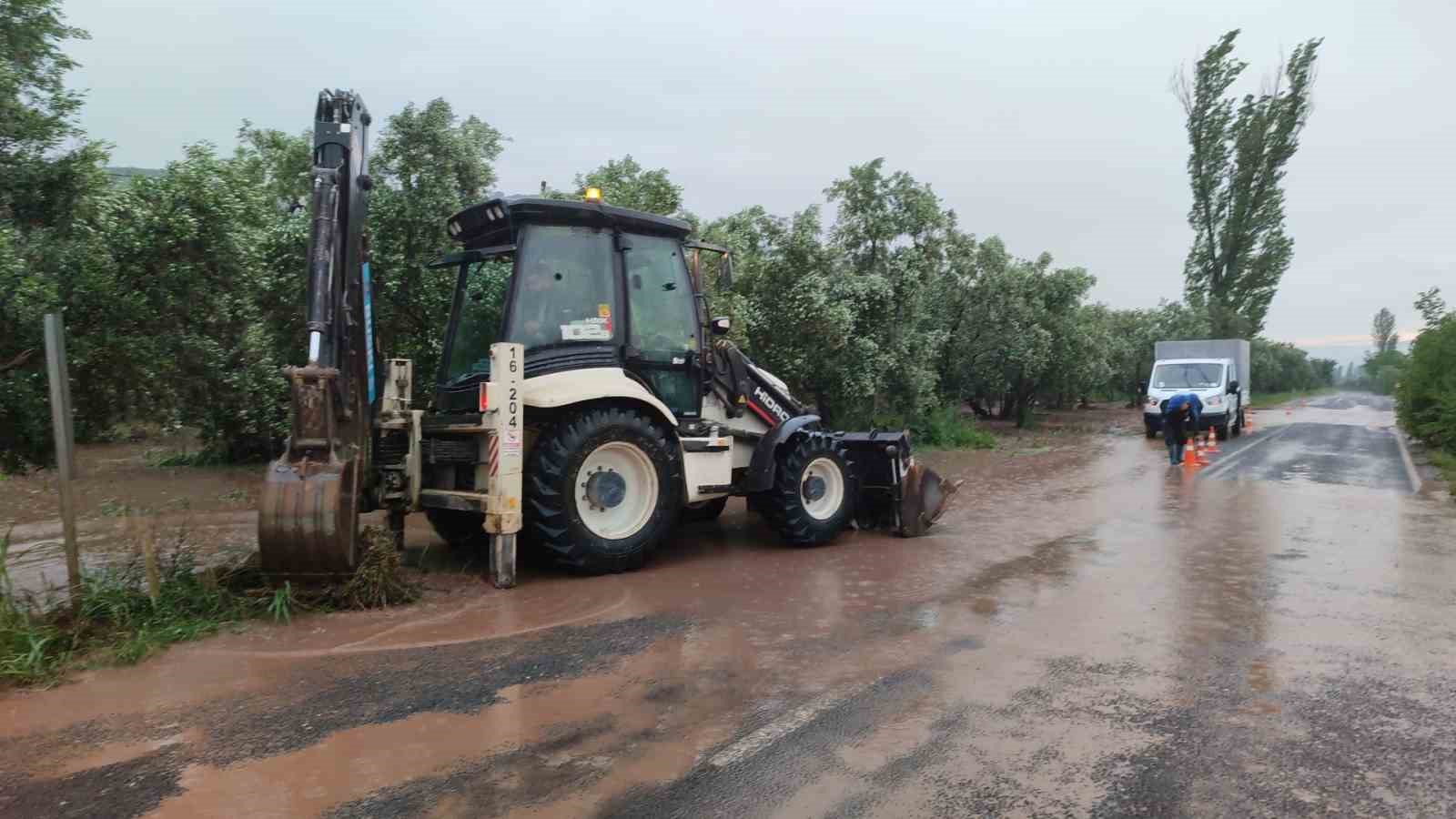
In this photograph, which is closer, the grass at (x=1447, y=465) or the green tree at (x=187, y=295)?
the green tree at (x=187, y=295)

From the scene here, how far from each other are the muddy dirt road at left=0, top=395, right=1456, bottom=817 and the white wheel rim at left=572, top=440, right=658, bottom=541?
0.42 m

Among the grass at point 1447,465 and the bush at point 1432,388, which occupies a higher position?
the bush at point 1432,388

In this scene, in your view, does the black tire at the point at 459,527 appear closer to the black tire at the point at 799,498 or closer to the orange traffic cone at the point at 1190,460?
the black tire at the point at 799,498

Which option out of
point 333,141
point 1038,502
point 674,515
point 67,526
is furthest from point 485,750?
point 1038,502

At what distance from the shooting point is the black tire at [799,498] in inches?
324

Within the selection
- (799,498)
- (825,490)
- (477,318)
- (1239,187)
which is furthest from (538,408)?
(1239,187)

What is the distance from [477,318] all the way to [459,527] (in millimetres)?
1890

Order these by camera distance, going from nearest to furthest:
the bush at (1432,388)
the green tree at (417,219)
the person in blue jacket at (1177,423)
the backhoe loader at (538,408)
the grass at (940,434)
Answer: the backhoe loader at (538,408)
the green tree at (417,219)
the person in blue jacket at (1177,423)
the bush at (1432,388)
the grass at (940,434)

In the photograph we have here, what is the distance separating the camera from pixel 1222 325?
142 ft

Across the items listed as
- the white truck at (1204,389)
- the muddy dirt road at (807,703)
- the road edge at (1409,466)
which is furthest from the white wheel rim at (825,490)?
the white truck at (1204,389)

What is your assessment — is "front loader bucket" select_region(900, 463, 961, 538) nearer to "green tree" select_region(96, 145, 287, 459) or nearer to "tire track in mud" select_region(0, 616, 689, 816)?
"tire track in mud" select_region(0, 616, 689, 816)

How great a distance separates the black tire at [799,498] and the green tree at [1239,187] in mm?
41129

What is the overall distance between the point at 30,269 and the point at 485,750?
6496 mm

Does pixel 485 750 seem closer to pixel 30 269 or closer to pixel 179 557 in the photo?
pixel 179 557
